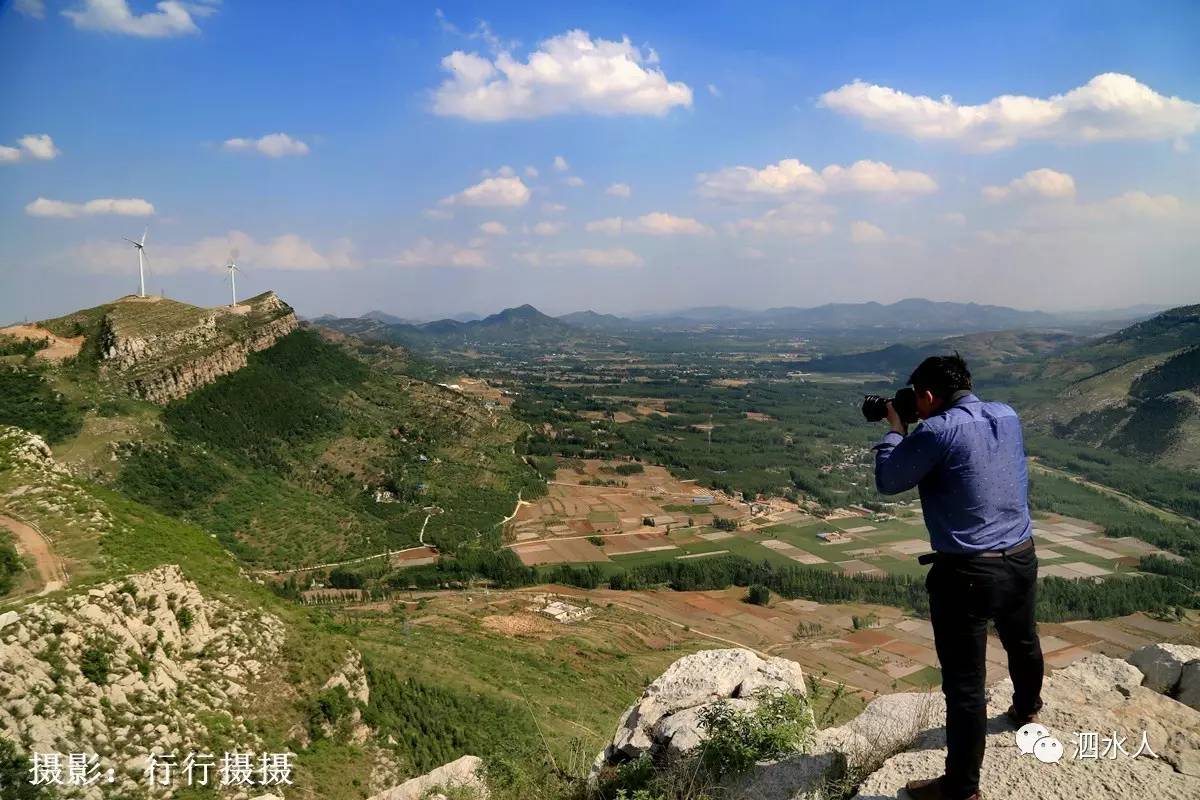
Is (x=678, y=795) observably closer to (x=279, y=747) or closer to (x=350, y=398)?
(x=279, y=747)

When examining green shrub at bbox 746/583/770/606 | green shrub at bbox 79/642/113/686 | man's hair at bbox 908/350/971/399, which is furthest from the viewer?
green shrub at bbox 746/583/770/606

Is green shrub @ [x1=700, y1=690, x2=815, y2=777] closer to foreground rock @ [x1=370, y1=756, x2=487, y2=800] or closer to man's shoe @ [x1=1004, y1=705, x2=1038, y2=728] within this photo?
man's shoe @ [x1=1004, y1=705, x2=1038, y2=728]

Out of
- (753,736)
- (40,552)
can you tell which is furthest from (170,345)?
(753,736)

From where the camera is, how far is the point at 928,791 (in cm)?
458

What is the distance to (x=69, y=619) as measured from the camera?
556 inches

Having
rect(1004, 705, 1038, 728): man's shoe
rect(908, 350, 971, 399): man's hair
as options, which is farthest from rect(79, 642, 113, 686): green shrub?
rect(908, 350, 971, 399): man's hair

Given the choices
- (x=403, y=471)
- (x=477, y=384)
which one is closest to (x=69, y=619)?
(x=403, y=471)

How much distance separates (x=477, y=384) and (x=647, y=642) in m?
126

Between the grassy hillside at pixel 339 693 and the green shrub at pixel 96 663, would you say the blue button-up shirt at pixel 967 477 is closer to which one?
the grassy hillside at pixel 339 693

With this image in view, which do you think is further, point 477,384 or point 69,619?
point 477,384

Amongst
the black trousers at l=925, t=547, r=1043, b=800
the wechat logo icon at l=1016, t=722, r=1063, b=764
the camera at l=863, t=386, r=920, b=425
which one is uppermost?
the camera at l=863, t=386, r=920, b=425

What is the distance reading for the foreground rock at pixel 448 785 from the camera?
799 centimetres

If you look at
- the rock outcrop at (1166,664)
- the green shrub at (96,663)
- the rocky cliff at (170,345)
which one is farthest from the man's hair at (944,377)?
the rocky cliff at (170,345)

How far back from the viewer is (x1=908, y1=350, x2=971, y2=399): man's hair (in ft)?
15.6
